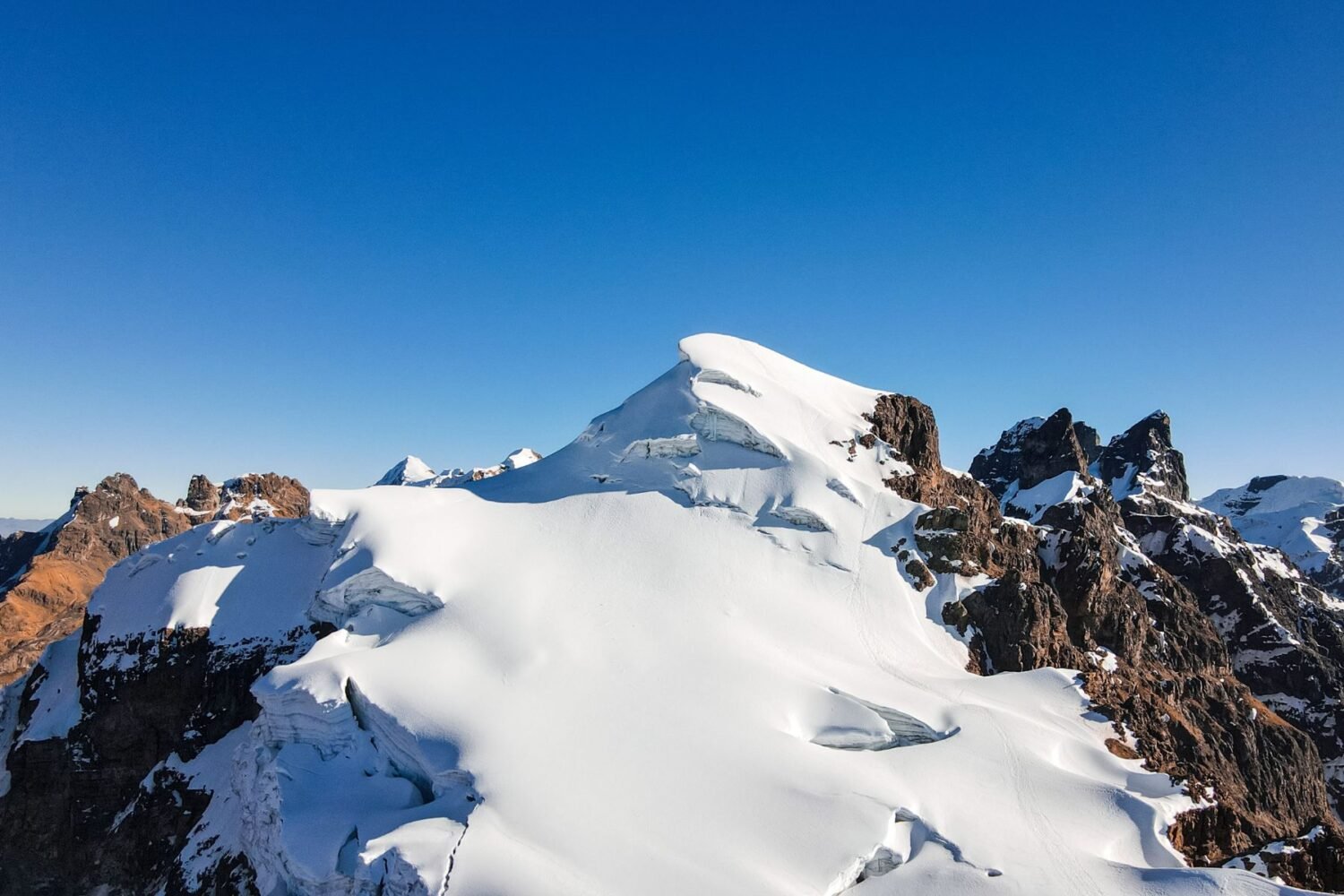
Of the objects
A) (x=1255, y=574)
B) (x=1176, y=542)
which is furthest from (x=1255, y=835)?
(x=1255, y=574)

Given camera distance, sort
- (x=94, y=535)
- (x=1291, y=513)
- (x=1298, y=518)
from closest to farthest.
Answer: (x=94, y=535)
(x=1298, y=518)
(x=1291, y=513)

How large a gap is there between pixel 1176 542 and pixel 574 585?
78319 mm

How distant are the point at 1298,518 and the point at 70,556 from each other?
220568 millimetres

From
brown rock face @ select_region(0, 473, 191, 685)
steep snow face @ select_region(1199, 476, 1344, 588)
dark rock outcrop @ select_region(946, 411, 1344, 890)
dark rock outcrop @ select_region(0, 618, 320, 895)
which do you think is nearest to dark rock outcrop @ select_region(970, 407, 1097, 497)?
dark rock outcrop @ select_region(946, 411, 1344, 890)

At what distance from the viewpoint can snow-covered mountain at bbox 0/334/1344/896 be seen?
83.0 feet

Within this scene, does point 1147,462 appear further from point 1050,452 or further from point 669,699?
point 669,699

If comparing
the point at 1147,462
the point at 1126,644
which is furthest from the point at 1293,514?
the point at 1126,644

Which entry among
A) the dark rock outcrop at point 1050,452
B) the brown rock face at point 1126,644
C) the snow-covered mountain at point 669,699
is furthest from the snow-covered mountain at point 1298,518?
the snow-covered mountain at point 669,699

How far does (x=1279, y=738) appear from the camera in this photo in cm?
5422

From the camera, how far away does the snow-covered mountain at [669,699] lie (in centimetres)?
2530

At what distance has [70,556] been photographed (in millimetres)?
111250

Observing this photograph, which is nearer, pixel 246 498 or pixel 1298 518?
pixel 246 498

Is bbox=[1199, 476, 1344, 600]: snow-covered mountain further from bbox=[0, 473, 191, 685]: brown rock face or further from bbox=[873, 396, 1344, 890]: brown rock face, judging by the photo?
bbox=[0, 473, 191, 685]: brown rock face

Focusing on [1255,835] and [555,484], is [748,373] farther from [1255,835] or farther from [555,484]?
[1255,835]
